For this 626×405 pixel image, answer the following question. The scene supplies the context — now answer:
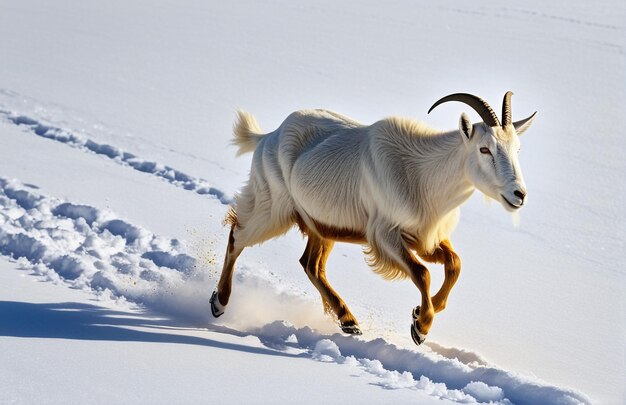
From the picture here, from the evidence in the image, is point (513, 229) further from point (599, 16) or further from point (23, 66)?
point (599, 16)

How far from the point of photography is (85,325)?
6.49 meters

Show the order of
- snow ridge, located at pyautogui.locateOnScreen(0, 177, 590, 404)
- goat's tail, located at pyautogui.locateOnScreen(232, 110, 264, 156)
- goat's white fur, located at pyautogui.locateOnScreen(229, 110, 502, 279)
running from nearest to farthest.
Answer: snow ridge, located at pyautogui.locateOnScreen(0, 177, 590, 404) → goat's white fur, located at pyautogui.locateOnScreen(229, 110, 502, 279) → goat's tail, located at pyautogui.locateOnScreen(232, 110, 264, 156)

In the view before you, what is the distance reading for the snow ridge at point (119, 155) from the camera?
1026 cm

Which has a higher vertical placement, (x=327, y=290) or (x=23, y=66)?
(x=23, y=66)

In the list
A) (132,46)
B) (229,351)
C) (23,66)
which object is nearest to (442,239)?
(229,351)

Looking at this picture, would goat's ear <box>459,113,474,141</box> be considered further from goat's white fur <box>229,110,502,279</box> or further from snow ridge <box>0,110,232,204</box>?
snow ridge <box>0,110,232,204</box>

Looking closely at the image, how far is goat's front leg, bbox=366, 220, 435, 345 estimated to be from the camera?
6.30m

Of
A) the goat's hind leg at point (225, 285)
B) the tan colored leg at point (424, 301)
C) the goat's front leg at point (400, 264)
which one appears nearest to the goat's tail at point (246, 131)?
the goat's hind leg at point (225, 285)

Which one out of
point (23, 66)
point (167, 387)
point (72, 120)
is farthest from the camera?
point (23, 66)

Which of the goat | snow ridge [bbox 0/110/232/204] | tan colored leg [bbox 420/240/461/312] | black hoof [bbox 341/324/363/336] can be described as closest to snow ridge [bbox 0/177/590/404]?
black hoof [bbox 341/324/363/336]

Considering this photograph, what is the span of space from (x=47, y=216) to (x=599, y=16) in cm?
1653

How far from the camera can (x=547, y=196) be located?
10609 mm

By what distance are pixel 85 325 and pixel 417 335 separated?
2087 millimetres

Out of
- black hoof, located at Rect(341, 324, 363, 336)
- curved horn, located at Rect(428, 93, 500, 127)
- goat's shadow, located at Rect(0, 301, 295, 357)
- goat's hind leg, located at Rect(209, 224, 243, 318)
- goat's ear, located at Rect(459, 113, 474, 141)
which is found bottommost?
goat's shadow, located at Rect(0, 301, 295, 357)
